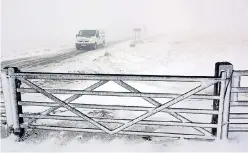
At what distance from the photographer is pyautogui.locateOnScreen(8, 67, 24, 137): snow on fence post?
454cm

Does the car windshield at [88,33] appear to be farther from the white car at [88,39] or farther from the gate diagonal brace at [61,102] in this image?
the gate diagonal brace at [61,102]

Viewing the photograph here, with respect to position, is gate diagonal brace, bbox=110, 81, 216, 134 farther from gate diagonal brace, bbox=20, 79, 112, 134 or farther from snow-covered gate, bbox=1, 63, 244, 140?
gate diagonal brace, bbox=20, 79, 112, 134

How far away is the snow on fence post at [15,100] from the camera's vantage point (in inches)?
179

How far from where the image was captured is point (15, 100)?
465 centimetres

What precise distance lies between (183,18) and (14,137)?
2870 inches

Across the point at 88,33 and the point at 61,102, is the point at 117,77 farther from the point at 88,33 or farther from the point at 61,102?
the point at 88,33

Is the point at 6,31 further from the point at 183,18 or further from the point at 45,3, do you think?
the point at 183,18

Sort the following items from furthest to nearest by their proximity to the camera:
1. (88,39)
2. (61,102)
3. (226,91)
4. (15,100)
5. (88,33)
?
1. (88,33)
2. (88,39)
3. (15,100)
4. (61,102)
5. (226,91)

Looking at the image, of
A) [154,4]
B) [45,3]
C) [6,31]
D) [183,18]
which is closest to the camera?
[6,31]

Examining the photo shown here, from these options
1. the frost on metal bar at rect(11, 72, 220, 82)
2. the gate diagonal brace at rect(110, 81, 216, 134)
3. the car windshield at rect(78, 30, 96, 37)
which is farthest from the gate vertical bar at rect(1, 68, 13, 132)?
the car windshield at rect(78, 30, 96, 37)

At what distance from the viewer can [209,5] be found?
74938 mm

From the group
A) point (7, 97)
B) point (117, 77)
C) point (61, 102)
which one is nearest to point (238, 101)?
point (117, 77)

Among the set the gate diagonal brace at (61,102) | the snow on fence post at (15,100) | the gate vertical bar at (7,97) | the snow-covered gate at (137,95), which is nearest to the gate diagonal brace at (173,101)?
the snow-covered gate at (137,95)

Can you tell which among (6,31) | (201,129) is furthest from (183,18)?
(201,129)
